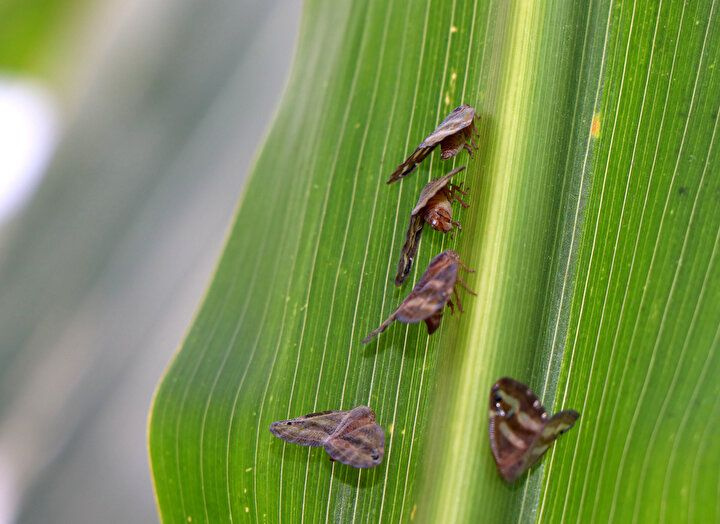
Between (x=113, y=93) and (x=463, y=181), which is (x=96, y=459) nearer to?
(x=113, y=93)

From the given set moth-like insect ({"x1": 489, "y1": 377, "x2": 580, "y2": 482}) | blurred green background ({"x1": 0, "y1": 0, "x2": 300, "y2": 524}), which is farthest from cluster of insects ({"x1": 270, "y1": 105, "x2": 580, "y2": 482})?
blurred green background ({"x1": 0, "y1": 0, "x2": 300, "y2": 524})

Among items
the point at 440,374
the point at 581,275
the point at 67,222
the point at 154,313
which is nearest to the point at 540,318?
the point at 581,275

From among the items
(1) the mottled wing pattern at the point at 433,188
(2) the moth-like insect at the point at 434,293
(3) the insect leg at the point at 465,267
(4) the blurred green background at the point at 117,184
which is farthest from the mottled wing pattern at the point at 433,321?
(4) the blurred green background at the point at 117,184

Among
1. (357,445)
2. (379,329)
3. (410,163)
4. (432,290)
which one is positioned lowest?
(357,445)

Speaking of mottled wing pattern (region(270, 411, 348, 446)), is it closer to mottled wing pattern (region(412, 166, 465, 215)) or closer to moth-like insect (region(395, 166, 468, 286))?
moth-like insect (region(395, 166, 468, 286))

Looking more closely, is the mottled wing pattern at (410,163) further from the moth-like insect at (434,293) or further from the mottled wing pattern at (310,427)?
the mottled wing pattern at (310,427)

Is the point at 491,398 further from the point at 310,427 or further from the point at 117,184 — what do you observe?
the point at 117,184

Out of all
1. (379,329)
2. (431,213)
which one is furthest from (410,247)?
(379,329)
